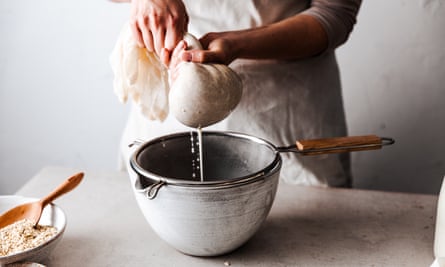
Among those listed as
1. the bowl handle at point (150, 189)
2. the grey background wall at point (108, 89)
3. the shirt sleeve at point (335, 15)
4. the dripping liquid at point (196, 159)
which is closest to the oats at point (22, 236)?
the bowl handle at point (150, 189)

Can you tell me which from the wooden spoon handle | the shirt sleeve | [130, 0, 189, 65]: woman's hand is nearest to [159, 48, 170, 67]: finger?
[130, 0, 189, 65]: woman's hand

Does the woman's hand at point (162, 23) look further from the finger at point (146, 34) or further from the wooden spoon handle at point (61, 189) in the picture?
the wooden spoon handle at point (61, 189)

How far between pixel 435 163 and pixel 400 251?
3.62 feet

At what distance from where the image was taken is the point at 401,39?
5.93 feet

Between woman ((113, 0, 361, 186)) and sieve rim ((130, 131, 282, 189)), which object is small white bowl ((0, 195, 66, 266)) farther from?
woman ((113, 0, 361, 186))

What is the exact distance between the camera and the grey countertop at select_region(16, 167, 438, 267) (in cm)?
92

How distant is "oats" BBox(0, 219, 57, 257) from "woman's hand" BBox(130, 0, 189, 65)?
0.36 metres

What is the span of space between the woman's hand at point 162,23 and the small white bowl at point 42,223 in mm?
334

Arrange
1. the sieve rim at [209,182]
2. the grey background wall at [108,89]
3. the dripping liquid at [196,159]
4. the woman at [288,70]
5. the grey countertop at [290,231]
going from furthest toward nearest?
the grey background wall at [108,89] → the woman at [288,70] → the dripping liquid at [196,159] → the grey countertop at [290,231] → the sieve rim at [209,182]

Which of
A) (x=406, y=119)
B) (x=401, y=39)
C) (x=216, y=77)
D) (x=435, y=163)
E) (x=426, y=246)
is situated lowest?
(x=435, y=163)

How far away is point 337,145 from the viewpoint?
0.96 metres

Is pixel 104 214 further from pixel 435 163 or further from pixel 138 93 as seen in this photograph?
pixel 435 163

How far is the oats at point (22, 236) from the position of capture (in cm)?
87

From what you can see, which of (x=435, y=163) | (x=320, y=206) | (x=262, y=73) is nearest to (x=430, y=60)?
(x=435, y=163)
